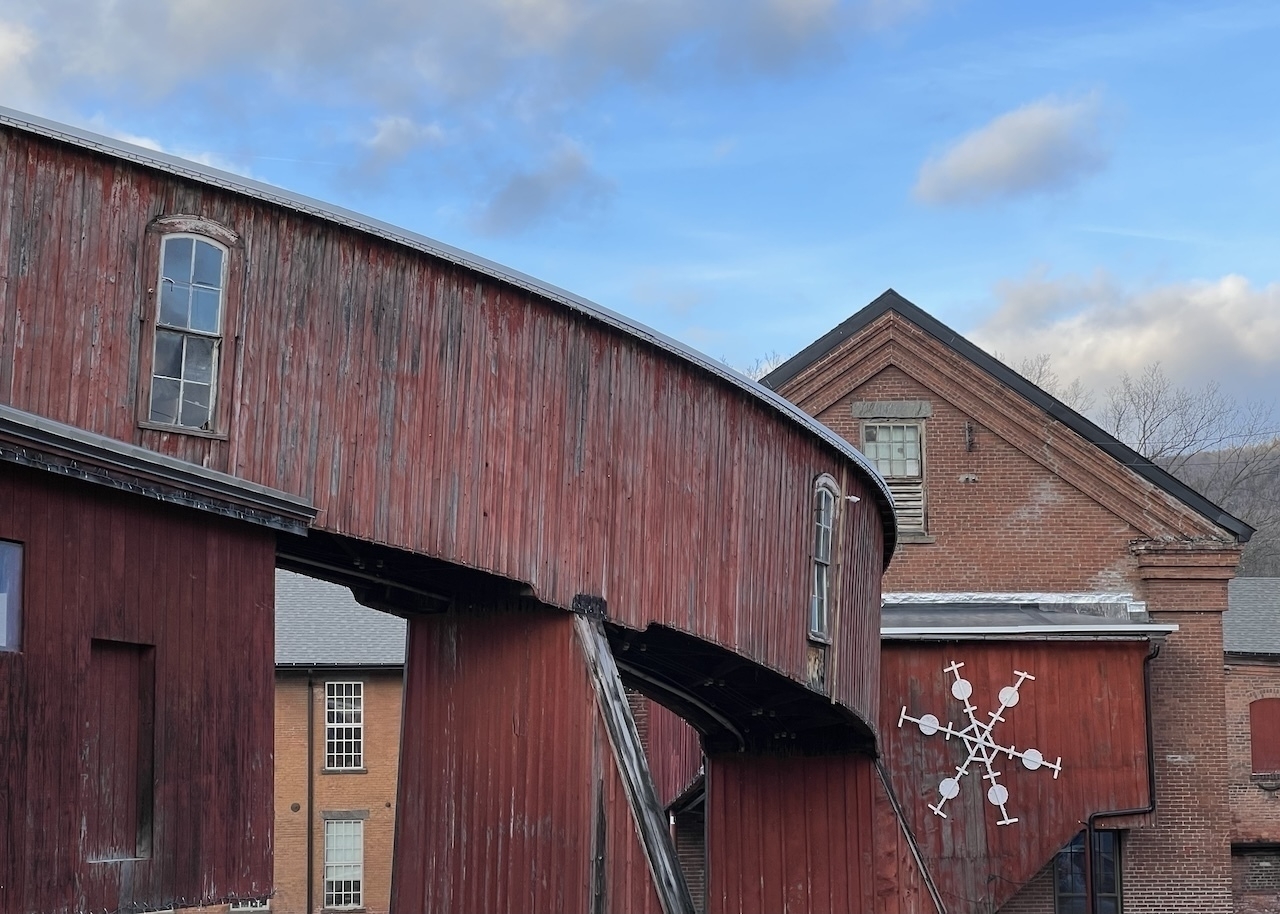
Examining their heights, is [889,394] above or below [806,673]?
above

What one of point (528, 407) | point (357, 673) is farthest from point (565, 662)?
point (357, 673)

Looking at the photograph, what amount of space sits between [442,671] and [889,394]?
44.2ft

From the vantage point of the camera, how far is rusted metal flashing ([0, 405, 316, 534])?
33.8 ft

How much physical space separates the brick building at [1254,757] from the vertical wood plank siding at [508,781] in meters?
23.2

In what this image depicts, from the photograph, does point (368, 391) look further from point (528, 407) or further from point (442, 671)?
point (442, 671)

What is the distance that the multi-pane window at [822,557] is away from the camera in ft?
60.6

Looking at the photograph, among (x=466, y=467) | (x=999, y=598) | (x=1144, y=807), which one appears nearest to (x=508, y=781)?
(x=466, y=467)

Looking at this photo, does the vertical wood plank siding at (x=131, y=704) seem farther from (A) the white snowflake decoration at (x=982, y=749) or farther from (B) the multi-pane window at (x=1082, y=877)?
(B) the multi-pane window at (x=1082, y=877)

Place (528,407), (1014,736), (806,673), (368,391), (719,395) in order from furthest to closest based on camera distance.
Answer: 1. (1014,736)
2. (806,673)
3. (719,395)
4. (528,407)
5. (368,391)

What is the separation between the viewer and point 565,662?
47.9 feet

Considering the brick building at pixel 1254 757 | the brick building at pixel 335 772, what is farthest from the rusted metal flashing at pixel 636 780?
the brick building at pixel 1254 757

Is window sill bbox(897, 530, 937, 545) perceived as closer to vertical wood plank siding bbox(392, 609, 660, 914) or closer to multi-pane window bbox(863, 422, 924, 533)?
multi-pane window bbox(863, 422, 924, 533)

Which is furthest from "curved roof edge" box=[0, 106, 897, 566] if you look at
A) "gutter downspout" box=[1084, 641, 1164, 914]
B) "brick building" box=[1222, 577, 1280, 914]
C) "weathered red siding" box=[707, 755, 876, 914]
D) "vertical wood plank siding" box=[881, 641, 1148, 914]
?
"brick building" box=[1222, 577, 1280, 914]

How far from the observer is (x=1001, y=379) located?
1077 inches
